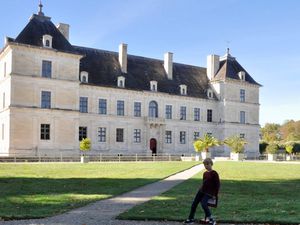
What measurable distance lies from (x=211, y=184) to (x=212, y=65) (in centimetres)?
4668

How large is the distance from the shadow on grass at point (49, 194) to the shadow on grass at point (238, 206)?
6.27 ft

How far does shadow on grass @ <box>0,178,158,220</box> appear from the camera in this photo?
10.6 meters

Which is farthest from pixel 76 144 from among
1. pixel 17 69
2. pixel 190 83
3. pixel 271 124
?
pixel 271 124

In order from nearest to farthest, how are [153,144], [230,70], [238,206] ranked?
[238,206] → [153,144] → [230,70]

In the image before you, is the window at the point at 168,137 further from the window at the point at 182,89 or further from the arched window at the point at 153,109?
the window at the point at 182,89

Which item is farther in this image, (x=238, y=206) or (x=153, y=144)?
(x=153, y=144)

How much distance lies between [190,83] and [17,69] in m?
22.2

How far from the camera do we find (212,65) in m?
54.5

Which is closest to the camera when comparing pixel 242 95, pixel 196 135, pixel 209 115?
pixel 196 135

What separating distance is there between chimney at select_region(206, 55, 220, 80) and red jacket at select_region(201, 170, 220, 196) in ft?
151

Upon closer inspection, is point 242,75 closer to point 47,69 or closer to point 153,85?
point 153,85

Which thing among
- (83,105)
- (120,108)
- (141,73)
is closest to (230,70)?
(141,73)

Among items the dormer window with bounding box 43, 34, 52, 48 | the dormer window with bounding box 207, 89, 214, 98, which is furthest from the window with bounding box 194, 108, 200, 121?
the dormer window with bounding box 43, 34, 52, 48

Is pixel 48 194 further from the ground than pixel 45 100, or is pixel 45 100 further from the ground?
pixel 45 100
